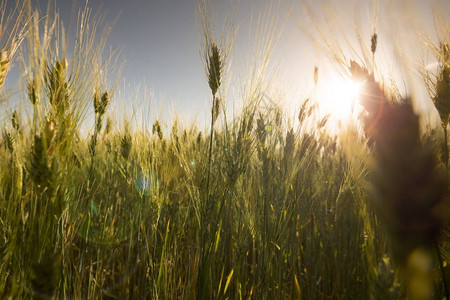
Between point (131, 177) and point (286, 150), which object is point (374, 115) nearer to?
point (286, 150)

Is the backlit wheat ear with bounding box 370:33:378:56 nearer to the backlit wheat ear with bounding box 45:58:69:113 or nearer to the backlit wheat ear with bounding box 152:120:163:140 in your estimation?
the backlit wheat ear with bounding box 45:58:69:113

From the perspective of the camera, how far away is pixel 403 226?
29.3 inches

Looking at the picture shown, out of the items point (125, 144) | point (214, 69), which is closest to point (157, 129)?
point (125, 144)

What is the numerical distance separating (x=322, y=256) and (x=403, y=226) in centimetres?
111

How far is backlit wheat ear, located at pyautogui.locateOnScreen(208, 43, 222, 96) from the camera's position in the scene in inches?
52.6

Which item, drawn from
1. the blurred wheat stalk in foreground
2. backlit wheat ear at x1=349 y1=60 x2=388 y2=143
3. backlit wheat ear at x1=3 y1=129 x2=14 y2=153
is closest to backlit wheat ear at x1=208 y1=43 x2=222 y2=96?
backlit wheat ear at x1=349 y1=60 x2=388 y2=143

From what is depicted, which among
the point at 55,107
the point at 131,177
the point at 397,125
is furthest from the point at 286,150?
the point at 55,107

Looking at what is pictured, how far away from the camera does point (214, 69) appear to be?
1332 millimetres

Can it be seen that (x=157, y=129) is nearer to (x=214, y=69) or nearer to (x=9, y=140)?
(x=9, y=140)

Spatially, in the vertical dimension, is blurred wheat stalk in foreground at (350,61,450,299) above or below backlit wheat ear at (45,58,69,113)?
below

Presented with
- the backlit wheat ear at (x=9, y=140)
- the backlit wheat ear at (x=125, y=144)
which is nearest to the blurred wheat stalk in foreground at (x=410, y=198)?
the backlit wheat ear at (x=125, y=144)

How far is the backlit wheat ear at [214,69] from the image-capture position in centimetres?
134

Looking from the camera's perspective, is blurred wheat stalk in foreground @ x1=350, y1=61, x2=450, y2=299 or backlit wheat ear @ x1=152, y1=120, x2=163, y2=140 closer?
blurred wheat stalk in foreground @ x1=350, y1=61, x2=450, y2=299

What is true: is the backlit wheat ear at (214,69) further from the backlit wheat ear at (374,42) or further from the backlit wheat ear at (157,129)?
the backlit wheat ear at (157,129)
